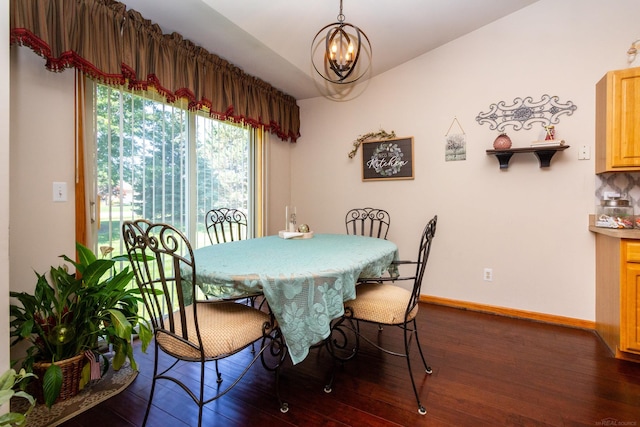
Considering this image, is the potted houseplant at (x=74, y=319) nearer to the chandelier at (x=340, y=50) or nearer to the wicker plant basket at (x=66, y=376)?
the wicker plant basket at (x=66, y=376)

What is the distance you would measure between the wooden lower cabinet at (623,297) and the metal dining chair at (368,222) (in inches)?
70.6

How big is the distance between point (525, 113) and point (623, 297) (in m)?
1.61

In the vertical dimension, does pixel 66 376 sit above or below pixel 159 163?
below

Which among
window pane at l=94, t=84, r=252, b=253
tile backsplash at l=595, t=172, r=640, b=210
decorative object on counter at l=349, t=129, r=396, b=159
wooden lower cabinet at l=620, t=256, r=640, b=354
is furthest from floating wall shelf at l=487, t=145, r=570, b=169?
window pane at l=94, t=84, r=252, b=253

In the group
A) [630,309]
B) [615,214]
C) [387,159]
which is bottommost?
[630,309]

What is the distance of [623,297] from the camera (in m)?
1.95

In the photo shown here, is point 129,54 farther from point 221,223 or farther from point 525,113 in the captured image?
point 525,113

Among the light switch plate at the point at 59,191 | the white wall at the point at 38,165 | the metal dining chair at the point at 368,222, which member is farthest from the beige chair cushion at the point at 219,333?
the metal dining chair at the point at 368,222

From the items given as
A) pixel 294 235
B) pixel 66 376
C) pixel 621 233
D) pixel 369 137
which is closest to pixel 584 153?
pixel 621 233

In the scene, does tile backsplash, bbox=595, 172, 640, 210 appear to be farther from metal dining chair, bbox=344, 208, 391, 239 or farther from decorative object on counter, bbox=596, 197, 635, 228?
metal dining chair, bbox=344, 208, 391, 239

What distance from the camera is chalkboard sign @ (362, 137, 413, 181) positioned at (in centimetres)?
321

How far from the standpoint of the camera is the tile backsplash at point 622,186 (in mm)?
2346


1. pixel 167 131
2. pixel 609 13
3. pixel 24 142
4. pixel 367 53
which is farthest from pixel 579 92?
pixel 24 142

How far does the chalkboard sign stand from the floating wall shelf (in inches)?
30.5
